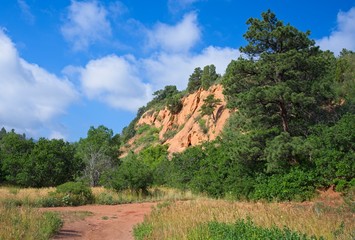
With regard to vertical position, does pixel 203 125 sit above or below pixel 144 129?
below

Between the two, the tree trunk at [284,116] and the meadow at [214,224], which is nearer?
the meadow at [214,224]

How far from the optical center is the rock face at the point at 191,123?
59469 mm

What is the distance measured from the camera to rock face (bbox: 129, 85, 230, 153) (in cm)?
5947

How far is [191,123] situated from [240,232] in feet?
191

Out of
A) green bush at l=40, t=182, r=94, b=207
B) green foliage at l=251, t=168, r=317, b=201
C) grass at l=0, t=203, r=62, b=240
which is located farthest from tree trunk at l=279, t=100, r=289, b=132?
grass at l=0, t=203, r=62, b=240

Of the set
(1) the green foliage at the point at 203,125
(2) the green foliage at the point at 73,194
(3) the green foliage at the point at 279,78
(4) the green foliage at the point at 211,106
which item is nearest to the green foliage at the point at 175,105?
(1) the green foliage at the point at 203,125

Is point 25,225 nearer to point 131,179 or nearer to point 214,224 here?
point 214,224

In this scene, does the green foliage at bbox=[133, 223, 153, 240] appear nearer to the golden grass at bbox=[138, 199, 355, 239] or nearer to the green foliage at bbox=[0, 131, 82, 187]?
the golden grass at bbox=[138, 199, 355, 239]

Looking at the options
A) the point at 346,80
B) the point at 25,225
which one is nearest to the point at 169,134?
the point at 346,80

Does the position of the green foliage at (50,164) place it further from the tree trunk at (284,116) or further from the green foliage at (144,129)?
the green foliage at (144,129)

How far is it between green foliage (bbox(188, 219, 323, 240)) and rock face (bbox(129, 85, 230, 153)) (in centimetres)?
4078

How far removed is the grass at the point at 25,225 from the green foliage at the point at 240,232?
412 cm

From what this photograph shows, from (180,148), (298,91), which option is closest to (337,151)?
(298,91)

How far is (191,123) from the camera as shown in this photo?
2589 inches
